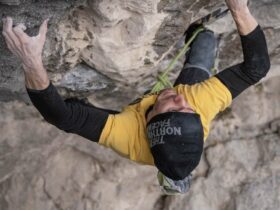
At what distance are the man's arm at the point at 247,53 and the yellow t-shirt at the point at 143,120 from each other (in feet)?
0.22

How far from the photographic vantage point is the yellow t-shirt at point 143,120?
2.97m

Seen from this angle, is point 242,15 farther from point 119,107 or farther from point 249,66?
point 119,107

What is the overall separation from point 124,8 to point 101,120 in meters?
0.67

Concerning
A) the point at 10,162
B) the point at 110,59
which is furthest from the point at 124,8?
the point at 10,162

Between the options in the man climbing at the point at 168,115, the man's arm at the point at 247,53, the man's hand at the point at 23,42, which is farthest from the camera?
the man's arm at the point at 247,53

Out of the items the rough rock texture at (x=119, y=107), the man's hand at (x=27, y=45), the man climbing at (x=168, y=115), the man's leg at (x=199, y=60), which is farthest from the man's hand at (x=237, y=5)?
the man's hand at (x=27, y=45)

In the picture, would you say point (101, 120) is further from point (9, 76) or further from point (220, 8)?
point (220, 8)

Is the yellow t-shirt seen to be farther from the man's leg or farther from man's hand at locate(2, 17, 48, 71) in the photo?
man's hand at locate(2, 17, 48, 71)

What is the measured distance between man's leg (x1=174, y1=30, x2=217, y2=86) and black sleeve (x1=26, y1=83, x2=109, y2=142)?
2.34ft

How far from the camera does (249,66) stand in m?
2.90

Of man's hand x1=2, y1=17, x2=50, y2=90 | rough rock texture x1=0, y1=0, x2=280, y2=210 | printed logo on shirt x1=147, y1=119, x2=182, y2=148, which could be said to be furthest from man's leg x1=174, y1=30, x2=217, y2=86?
man's hand x1=2, y1=17, x2=50, y2=90

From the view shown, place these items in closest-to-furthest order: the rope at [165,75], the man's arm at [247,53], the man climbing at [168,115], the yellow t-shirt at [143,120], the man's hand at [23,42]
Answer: the man's hand at [23,42], the man climbing at [168,115], the man's arm at [247,53], the yellow t-shirt at [143,120], the rope at [165,75]

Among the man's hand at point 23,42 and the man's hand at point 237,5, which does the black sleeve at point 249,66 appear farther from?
the man's hand at point 23,42

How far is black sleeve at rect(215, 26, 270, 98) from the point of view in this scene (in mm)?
2822
